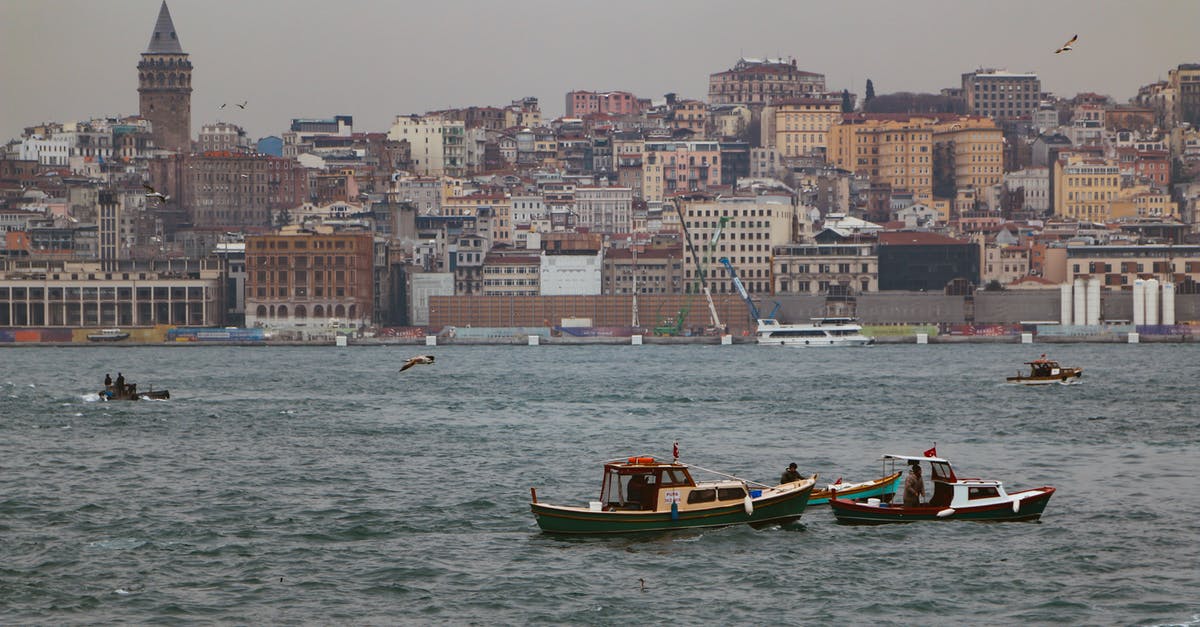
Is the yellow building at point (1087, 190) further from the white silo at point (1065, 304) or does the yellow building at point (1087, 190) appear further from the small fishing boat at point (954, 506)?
the small fishing boat at point (954, 506)

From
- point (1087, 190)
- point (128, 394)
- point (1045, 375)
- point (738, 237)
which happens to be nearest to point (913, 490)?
point (128, 394)

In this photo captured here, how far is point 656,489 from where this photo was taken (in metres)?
27.0

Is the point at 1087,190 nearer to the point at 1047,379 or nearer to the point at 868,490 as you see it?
the point at 1047,379

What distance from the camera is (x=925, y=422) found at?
4822cm

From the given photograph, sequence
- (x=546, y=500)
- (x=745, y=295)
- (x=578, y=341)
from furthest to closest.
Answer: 1. (x=745, y=295)
2. (x=578, y=341)
3. (x=546, y=500)

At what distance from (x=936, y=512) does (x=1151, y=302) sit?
98.3 meters

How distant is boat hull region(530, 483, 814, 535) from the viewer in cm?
2700

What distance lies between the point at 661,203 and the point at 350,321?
2002 inches

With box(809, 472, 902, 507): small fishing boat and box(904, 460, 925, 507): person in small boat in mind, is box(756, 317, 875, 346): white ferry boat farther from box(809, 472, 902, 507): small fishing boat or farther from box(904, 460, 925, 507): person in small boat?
box(904, 460, 925, 507): person in small boat

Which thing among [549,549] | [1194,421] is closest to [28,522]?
[549,549]

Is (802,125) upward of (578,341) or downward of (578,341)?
upward

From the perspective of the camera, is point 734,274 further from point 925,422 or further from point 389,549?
point 389,549

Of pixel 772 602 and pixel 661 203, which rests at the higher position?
pixel 661 203

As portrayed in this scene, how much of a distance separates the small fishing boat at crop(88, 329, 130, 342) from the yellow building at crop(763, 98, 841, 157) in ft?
275
